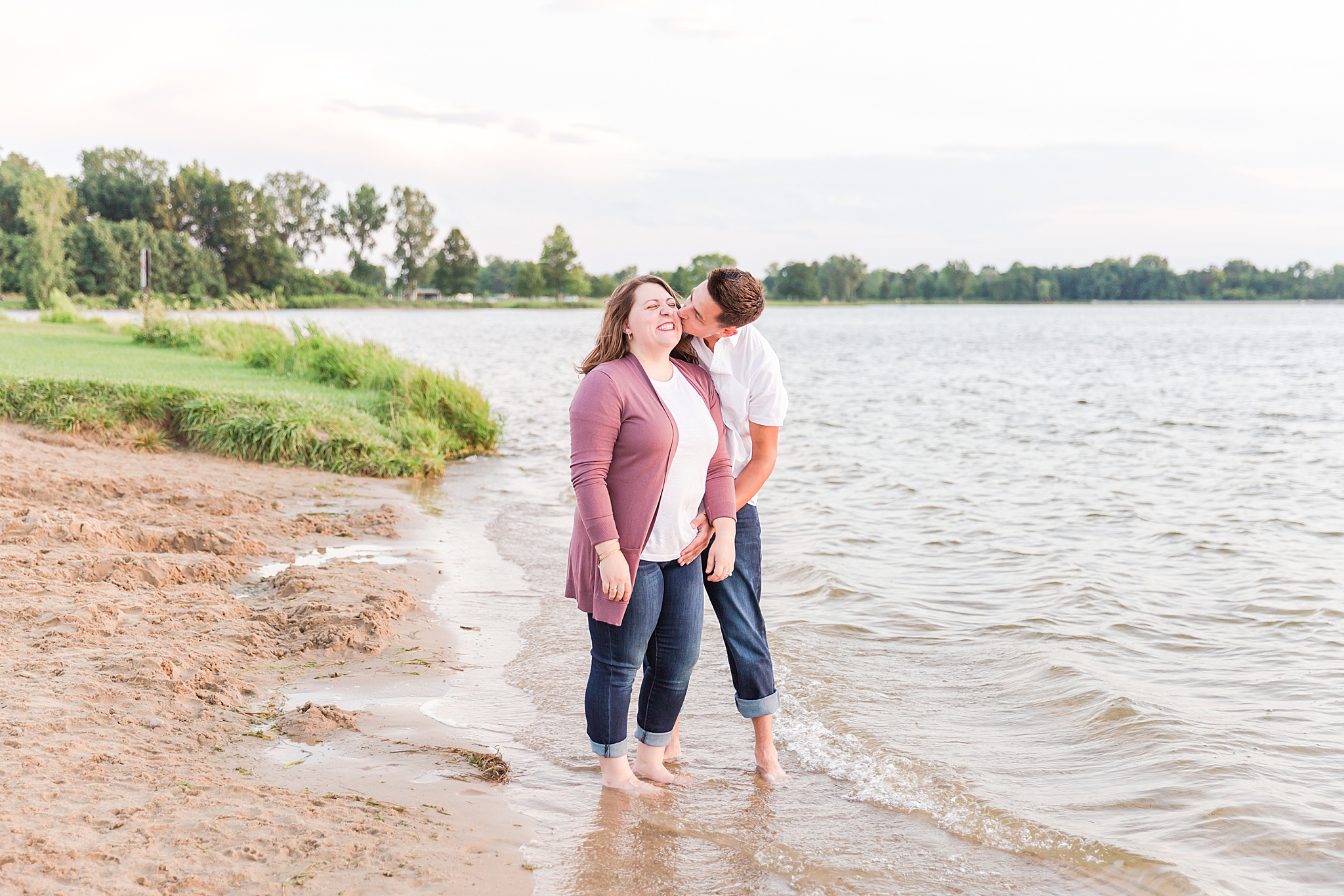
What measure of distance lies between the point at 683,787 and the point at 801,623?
301cm

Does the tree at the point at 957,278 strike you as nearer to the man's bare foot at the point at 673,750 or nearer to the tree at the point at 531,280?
the tree at the point at 531,280

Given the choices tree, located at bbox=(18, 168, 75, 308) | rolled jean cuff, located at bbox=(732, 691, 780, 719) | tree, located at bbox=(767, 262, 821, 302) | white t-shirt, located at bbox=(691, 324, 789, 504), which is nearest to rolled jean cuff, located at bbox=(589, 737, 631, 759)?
rolled jean cuff, located at bbox=(732, 691, 780, 719)

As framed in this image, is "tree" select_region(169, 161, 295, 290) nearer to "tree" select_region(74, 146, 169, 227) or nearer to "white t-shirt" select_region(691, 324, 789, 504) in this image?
"tree" select_region(74, 146, 169, 227)

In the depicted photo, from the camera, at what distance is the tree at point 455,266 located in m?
122

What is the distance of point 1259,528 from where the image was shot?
406 inches

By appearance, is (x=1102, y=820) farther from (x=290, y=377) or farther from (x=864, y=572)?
(x=290, y=377)

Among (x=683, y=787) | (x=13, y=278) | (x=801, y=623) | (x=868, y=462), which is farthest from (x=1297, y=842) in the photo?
(x=13, y=278)

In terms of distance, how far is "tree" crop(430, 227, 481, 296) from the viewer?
12244cm

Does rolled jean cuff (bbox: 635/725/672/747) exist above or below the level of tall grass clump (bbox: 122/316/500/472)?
below

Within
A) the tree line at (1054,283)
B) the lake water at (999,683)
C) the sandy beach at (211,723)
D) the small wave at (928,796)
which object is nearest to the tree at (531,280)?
the tree line at (1054,283)

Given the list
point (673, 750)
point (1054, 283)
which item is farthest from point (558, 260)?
point (673, 750)

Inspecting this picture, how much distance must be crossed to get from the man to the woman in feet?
0.38

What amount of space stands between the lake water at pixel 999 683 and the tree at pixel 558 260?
391ft

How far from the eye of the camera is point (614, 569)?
3523mm
